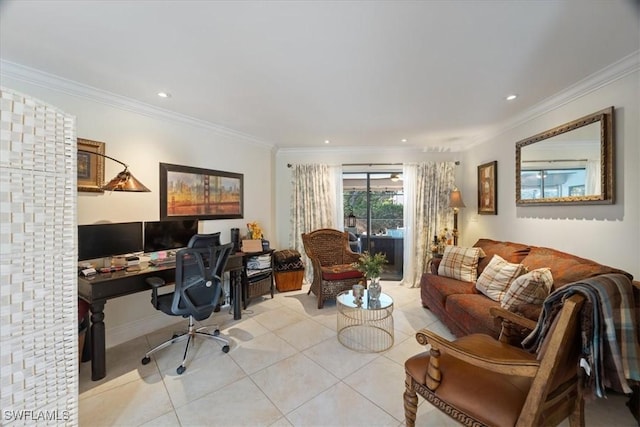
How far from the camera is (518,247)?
2.82 m

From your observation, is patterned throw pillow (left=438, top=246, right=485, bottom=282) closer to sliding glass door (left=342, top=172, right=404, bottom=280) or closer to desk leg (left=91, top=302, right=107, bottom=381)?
sliding glass door (left=342, top=172, right=404, bottom=280)

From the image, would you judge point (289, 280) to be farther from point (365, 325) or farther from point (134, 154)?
point (134, 154)

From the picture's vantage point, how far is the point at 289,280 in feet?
13.1

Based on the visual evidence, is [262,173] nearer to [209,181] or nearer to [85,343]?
[209,181]

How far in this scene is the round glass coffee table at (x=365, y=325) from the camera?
244cm

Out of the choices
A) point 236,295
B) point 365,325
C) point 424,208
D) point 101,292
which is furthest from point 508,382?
point 424,208

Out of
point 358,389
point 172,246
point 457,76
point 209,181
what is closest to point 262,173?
point 209,181

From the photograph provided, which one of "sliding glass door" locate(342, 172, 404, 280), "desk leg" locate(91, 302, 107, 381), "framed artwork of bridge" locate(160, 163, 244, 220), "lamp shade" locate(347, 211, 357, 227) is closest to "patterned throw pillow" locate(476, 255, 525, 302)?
"sliding glass door" locate(342, 172, 404, 280)

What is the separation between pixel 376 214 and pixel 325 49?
11.0 ft

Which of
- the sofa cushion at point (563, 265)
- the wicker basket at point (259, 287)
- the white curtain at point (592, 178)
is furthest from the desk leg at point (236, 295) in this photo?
the white curtain at point (592, 178)

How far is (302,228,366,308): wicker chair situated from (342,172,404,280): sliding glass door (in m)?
0.75

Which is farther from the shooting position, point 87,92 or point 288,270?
point 288,270

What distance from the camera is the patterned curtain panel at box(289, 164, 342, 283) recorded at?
14.4 feet

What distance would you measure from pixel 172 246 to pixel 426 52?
3010 millimetres
